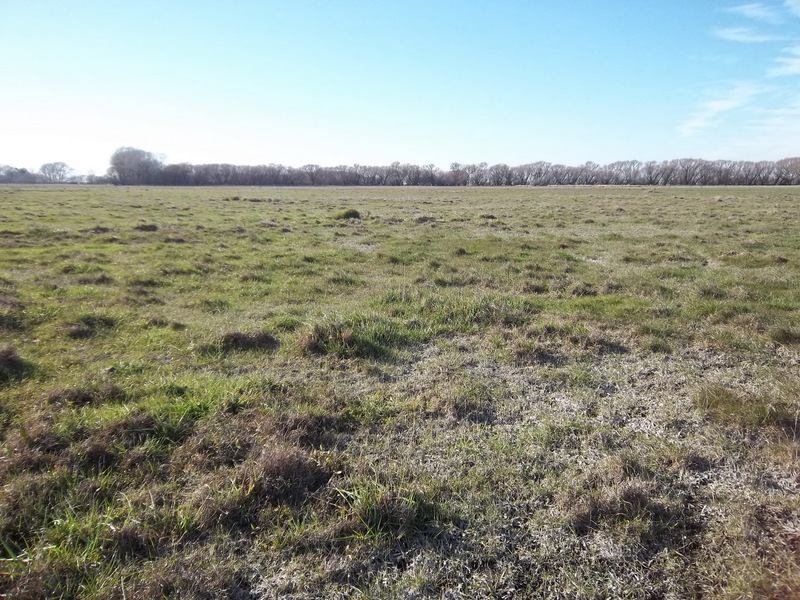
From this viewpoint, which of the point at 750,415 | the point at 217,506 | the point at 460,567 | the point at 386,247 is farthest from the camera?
the point at 386,247

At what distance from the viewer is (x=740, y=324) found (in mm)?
7660

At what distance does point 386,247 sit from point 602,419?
13.2 meters

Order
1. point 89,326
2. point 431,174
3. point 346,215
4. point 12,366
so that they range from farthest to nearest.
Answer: point 431,174 < point 346,215 < point 89,326 < point 12,366

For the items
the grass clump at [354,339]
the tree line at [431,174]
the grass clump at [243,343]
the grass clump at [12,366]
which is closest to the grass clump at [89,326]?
the grass clump at [12,366]

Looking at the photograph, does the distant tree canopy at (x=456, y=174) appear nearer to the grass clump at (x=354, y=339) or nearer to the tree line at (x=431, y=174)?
the tree line at (x=431, y=174)

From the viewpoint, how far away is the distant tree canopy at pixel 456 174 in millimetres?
111688

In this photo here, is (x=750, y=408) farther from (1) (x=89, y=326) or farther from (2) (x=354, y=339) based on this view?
(1) (x=89, y=326)

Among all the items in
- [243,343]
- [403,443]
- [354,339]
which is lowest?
[403,443]

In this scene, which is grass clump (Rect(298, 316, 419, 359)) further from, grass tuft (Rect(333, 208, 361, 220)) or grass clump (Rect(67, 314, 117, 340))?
grass tuft (Rect(333, 208, 361, 220))

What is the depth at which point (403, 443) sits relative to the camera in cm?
456

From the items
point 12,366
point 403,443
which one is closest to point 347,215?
point 12,366

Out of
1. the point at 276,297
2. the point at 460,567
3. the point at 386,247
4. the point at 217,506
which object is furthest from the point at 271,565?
the point at 386,247

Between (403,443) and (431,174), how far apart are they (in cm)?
12847

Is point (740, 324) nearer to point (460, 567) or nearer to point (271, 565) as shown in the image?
point (460, 567)
